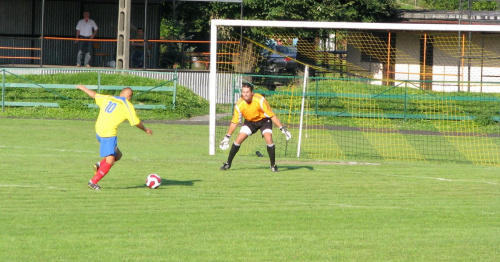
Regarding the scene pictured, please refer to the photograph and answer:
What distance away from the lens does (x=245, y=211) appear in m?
10.5

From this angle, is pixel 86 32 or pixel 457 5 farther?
pixel 457 5

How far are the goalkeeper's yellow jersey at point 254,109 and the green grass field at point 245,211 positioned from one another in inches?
44.0

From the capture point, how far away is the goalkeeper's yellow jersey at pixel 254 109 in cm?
1444

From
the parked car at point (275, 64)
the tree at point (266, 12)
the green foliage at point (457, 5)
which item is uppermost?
the green foliage at point (457, 5)

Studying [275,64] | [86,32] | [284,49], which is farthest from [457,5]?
[86,32]

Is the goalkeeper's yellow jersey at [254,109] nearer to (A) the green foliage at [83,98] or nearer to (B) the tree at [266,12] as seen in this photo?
(A) the green foliage at [83,98]

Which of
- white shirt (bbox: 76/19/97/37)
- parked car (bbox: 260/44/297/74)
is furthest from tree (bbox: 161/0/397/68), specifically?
white shirt (bbox: 76/19/97/37)

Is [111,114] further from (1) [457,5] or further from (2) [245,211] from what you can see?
(1) [457,5]

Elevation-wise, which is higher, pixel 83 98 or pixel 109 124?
pixel 83 98

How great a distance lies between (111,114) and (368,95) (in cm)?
1831

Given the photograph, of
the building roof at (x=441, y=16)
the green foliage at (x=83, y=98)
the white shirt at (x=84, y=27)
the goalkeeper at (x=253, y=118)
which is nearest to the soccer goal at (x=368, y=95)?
the building roof at (x=441, y=16)

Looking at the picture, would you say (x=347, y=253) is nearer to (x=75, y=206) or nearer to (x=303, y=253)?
(x=303, y=253)

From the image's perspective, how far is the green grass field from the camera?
831 centimetres

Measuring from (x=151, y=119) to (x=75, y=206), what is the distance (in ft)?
55.9
